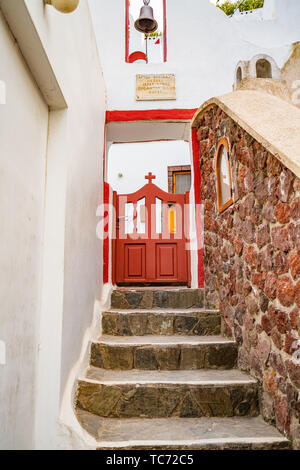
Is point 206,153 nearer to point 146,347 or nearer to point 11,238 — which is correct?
point 146,347

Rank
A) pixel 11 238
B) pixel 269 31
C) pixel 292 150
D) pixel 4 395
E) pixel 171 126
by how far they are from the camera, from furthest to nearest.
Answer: pixel 269 31, pixel 171 126, pixel 292 150, pixel 11 238, pixel 4 395

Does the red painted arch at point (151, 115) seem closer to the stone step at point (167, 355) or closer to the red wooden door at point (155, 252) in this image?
the red wooden door at point (155, 252)

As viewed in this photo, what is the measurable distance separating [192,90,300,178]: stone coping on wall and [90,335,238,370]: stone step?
1570mm

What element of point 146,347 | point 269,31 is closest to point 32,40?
point 146,347

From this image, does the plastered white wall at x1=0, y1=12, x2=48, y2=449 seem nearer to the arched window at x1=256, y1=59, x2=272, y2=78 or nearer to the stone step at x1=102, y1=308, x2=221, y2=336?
the stone step at x1=102, y1=308, x2=221, y2=336

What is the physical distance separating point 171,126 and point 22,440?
145 inches

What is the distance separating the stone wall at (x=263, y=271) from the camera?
1.80 m

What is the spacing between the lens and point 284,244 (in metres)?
1.87

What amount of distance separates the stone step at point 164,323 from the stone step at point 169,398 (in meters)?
0.74

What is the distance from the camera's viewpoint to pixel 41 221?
211 centimetres

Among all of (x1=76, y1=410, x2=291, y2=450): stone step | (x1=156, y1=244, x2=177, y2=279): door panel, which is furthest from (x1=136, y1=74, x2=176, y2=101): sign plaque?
(x1=76, y1=410, x2=291, y2=450): stone step

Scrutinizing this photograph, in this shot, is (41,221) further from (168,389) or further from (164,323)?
(164,323)

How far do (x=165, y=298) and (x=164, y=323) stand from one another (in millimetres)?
448

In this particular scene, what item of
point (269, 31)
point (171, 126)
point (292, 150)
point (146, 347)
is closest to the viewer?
point (292, 150)
